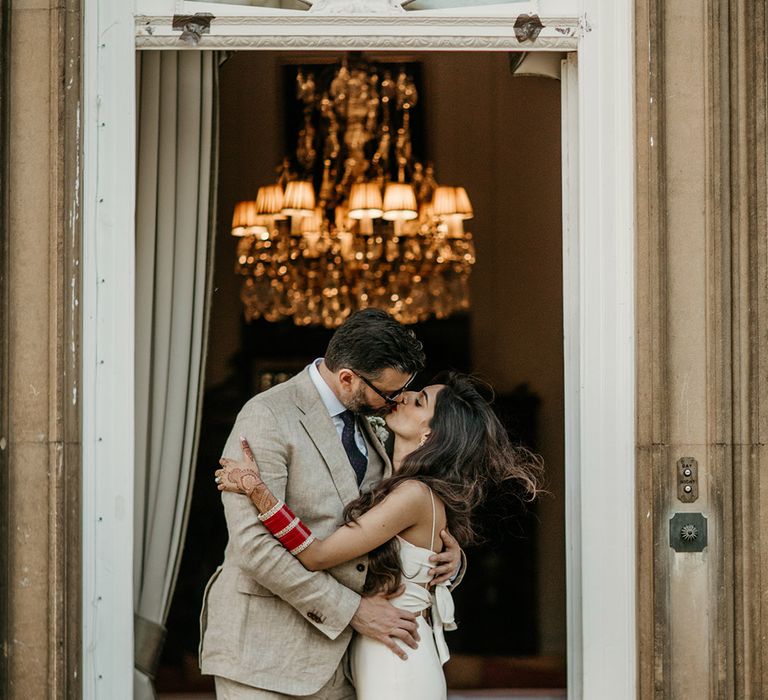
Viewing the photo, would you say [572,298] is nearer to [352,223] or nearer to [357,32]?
[357,32]

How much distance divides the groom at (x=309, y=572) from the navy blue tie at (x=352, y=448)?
0.07 meters

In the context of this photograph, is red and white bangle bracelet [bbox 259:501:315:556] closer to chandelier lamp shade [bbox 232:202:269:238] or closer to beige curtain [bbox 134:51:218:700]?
beige curtain [bbox 134:51:218:700]

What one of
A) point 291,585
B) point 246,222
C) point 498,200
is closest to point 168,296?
point 291,585

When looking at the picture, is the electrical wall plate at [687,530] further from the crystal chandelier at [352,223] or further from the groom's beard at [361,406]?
the crystal chandelier at [352,223]

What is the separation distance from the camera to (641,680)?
3.97m

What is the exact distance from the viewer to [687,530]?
3.98 meters

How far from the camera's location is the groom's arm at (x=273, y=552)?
11.1 feet

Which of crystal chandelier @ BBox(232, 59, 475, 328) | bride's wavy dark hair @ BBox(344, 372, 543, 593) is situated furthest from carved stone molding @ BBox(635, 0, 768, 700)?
crystal chandelier @ BBox(232, 59, 475, 328)

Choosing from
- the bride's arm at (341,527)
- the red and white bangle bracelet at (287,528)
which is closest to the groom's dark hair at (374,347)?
the bride's arm at (341,527)

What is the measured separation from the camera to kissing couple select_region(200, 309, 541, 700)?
3461 mm

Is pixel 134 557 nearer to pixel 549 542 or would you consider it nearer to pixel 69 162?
pixel 69 162

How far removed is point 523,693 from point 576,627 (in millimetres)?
730

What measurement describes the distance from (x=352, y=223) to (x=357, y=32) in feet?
9.82

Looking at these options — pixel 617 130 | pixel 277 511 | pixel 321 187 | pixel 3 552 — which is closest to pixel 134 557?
pixel 3 552
